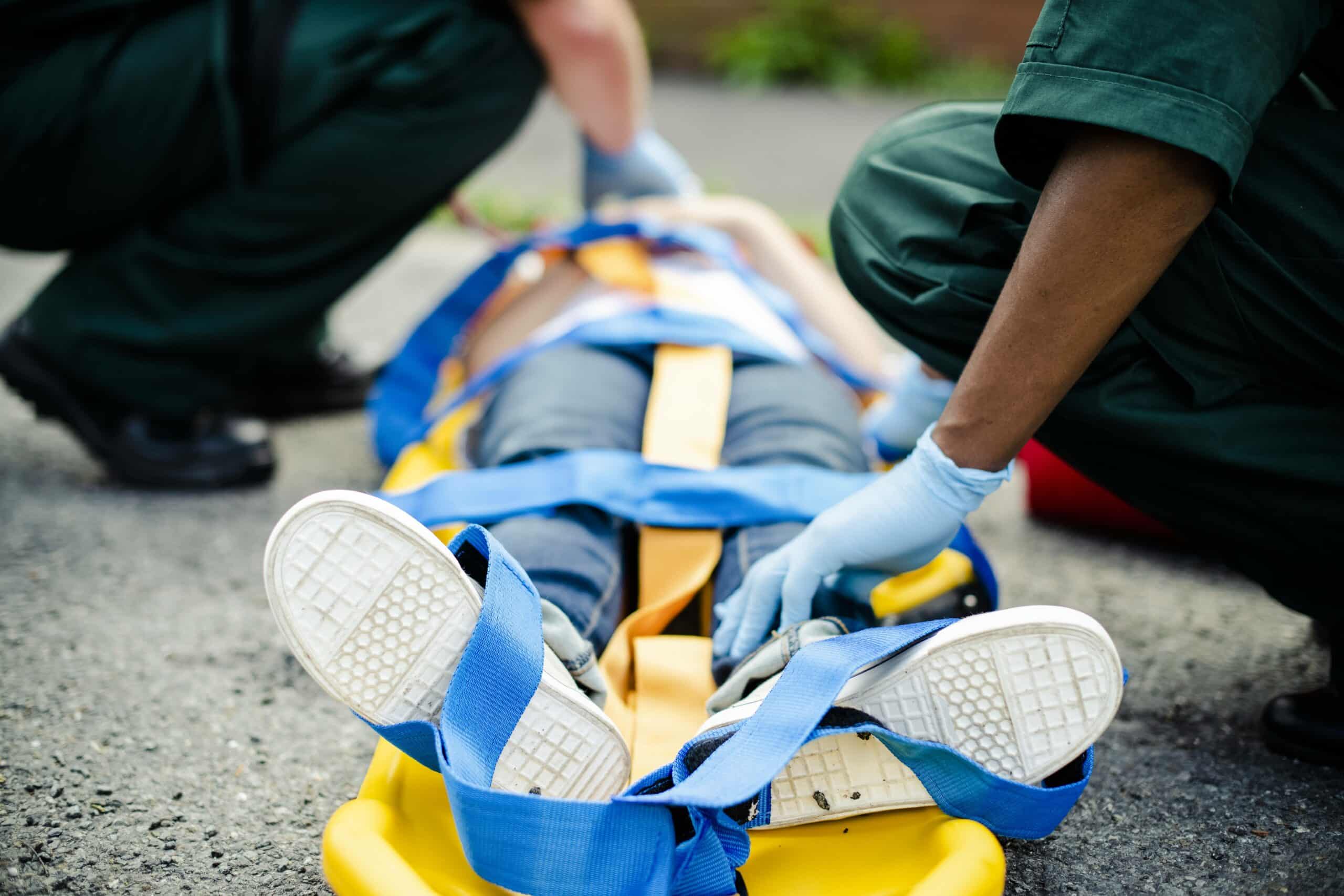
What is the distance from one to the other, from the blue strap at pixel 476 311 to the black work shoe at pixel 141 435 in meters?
0.21

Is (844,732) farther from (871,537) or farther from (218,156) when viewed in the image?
(218,156)

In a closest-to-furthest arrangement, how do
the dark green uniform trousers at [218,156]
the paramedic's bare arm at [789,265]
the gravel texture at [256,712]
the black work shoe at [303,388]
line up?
the gravel texture at [256,712] < the dark green uniform trousers at [218,156] < the paramedic's bare arm at [789,265] < the black work shoe at [303,388]

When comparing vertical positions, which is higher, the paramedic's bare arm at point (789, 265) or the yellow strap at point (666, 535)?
the yellow strap at point (666, 535)

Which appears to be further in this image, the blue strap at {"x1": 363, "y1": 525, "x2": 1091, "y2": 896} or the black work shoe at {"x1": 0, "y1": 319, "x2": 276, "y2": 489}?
the black work shoe at {"x1": 0, "y1": 319, "x2": 276, "y2": 489}

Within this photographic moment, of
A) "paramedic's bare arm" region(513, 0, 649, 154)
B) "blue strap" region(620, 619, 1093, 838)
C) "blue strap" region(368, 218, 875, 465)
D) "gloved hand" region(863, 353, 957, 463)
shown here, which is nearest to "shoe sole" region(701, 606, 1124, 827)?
"blue strap" region(620, 619, 1093, 838)

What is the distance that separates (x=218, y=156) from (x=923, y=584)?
1.15 metres

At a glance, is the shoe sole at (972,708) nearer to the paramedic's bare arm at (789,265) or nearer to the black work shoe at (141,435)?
the paramedic's bare arm at (789,265)

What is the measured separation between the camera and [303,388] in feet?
6.41

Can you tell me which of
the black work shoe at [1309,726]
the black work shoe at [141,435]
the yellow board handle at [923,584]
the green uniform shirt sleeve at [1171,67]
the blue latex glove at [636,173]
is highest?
the green uniform shirt sleeve at [1171,67]

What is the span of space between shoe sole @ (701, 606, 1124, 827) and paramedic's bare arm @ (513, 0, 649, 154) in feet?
3.47

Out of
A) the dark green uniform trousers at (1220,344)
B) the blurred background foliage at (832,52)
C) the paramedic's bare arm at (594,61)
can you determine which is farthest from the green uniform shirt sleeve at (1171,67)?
the blurred background foliage at (832,52)

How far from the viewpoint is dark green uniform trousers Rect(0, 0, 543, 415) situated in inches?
58.7

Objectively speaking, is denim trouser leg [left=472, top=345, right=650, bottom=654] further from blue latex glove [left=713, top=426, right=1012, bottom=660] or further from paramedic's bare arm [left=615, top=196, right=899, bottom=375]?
paramedic's bare arm [left=615, top=196, right=899, bottom=375]

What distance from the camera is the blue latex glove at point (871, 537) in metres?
0.87
